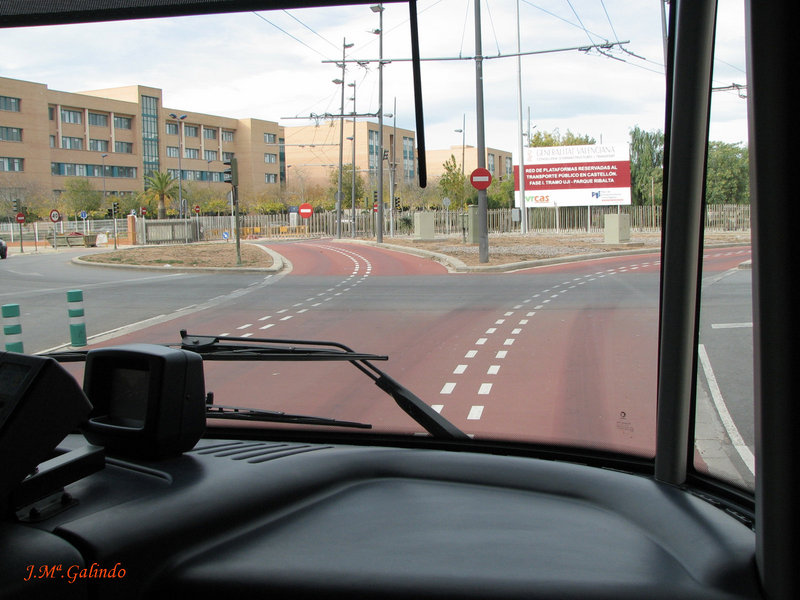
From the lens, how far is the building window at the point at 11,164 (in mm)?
3420

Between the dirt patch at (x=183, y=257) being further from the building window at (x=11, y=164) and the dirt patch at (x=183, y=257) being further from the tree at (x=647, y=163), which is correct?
the tree at (x=647, y=163)

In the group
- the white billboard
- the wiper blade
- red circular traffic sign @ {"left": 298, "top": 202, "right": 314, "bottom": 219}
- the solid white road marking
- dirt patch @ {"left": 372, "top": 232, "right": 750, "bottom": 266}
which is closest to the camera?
the solid white road marking

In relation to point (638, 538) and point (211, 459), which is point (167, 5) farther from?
point (638, 538)

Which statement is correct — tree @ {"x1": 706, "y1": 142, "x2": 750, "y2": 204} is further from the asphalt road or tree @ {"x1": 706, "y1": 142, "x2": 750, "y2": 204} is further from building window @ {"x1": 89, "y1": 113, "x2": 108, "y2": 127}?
building window @ {"x1": 89, "y1": 113, "x2": 108, "y2": 127}

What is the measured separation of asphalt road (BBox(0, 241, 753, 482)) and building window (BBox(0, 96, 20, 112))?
56.2 inches

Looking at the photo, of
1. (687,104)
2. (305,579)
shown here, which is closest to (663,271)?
(687,104)

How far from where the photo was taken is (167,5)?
2.21 metres

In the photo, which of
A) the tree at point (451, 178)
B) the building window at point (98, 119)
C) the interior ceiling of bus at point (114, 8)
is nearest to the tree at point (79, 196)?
the building window at point (98, 119)

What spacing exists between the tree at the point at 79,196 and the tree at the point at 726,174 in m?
3.20

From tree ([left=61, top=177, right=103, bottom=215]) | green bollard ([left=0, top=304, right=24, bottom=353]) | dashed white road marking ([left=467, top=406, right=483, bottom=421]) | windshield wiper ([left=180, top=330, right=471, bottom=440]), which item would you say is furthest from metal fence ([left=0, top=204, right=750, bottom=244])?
dashed white road marking ([left=467, top=406, right=483, bottom=421])

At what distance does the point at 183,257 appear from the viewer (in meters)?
10.9

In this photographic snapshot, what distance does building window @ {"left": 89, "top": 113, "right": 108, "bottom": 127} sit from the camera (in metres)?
3.66

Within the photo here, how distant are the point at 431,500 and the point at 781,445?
929mm

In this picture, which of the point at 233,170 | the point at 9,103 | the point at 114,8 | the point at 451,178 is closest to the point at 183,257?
the point at 451,178
